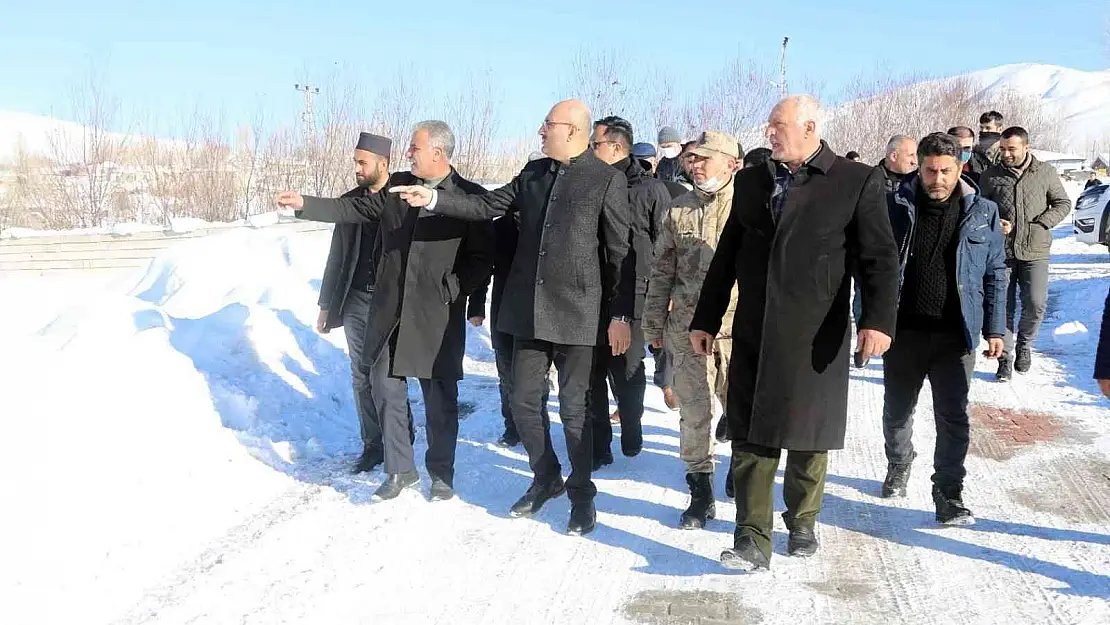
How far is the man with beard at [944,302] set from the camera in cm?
510

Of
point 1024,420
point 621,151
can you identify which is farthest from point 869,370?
point 621,151

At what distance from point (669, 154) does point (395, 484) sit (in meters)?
4.86

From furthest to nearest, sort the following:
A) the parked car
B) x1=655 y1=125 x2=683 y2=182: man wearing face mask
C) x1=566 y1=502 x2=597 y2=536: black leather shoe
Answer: the parked car, x1=655 y1=125 x2=683 y2=182: man wearing face mask, x1=566 y1=502 x2=597 y2=536: black leather shoe

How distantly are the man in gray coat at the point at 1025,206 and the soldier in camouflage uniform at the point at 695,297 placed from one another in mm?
4243

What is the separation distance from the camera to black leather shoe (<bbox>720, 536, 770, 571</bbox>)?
14.0 ft

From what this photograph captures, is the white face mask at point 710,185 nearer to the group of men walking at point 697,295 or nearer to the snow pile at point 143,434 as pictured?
the group of men walking at point 697,295

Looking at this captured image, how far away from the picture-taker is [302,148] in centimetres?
2744

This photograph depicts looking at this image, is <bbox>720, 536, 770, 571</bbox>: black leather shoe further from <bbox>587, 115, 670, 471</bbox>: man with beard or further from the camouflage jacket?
<bbox>587, 115, 670, 471</bbox>: man with beard

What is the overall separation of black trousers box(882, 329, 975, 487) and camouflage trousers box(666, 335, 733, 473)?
Answer: 876 mm

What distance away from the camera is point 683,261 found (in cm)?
522

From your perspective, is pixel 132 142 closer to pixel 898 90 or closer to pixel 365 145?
pixel 365 145

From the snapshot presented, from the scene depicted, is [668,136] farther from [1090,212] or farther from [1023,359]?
[1090,212]

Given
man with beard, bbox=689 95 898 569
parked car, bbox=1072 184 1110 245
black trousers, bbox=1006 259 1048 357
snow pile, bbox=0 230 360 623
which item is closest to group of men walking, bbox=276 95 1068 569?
man with beard, bbox=689 95 898 569

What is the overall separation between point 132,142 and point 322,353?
22.8m
